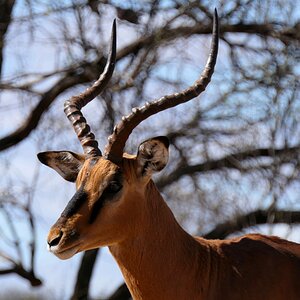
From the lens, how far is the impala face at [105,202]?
860 centimetres

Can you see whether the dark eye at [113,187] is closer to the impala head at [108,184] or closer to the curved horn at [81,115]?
the impala head at [108,184]

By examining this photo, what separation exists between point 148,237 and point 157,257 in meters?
0.17

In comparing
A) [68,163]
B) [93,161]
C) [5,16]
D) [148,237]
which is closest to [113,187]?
[93,161]

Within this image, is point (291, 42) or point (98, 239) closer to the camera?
point (98, 239)

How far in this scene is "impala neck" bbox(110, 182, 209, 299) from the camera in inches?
361

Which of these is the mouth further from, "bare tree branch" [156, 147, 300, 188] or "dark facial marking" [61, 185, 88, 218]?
"bare tree branch" [156, 147, 300, 188]

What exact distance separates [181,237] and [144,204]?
51cm

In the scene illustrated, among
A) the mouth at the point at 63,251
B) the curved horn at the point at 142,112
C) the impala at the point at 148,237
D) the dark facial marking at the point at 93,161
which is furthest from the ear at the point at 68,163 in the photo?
the mouth at the point at 63,251

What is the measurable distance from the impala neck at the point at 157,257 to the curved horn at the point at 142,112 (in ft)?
1.34

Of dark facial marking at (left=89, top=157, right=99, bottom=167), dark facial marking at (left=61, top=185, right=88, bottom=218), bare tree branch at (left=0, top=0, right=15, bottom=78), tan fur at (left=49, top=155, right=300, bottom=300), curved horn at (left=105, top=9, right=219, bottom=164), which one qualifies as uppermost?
bare tree branch at (left=0, top=0, right=15, bottom=78)

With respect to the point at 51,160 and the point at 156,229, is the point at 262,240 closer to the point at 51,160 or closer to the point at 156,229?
the point at 156,229

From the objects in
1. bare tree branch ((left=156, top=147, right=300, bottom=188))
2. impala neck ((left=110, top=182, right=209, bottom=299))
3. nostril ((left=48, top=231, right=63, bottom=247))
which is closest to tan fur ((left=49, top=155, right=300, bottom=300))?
impala neck ((left=110, top=182, right=209, bottom=299))

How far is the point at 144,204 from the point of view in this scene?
9227 millimetres

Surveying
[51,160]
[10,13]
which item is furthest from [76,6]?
[51,160]
